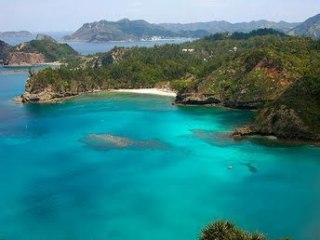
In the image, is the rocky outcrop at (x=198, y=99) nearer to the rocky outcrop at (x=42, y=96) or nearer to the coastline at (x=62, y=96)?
the coastline at (x=62, y=96)

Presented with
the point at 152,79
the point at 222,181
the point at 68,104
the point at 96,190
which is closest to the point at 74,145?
the point at 96,190

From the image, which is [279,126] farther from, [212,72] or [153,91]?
[153,91]

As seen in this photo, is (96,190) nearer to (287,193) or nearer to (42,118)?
(287,193)

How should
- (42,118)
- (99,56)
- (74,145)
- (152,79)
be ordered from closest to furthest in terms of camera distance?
1. (74,145)
2. (42,118)
3. (152,79)
4. (99,56)

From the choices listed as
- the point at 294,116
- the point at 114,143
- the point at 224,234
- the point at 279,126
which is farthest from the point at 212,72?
the point at 224,234

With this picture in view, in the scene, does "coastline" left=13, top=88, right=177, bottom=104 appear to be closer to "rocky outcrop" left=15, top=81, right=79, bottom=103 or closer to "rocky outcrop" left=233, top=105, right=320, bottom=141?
"rocky outcrop" left=15, top=81, right=79, bottom=103

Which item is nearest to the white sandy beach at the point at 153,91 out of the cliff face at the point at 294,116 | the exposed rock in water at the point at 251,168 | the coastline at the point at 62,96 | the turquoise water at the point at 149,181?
the coastline at the point at 62,96
